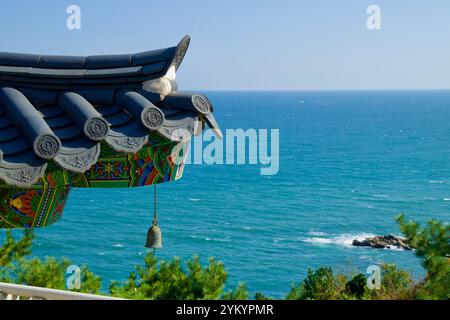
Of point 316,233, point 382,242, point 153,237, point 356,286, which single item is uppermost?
point 316,233

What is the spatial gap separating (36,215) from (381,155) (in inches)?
2915

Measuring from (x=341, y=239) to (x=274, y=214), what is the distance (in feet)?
26.4

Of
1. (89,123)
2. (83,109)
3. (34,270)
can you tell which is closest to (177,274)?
(34,270)

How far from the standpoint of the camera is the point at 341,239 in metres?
42.4

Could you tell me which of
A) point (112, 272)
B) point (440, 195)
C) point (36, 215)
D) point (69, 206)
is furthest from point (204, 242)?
point (36, 215)

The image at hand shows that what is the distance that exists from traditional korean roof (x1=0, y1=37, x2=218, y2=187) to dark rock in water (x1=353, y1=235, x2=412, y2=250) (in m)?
37.3

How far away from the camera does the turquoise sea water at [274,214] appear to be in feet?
124

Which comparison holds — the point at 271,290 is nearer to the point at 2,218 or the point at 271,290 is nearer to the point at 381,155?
the point at 2,218

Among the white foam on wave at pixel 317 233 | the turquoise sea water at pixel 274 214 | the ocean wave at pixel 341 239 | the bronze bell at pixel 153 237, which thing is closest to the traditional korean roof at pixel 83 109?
the bronze bell at pixel 153 237

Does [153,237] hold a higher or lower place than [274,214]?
lower

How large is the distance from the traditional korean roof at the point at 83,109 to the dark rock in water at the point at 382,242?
123 feet

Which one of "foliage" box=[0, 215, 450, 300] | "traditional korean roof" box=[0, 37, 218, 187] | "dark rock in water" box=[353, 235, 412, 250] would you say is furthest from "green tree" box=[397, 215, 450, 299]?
"dark rock in water" box=[353, 235, 412, 250]

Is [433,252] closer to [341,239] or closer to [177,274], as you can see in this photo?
[177,274]

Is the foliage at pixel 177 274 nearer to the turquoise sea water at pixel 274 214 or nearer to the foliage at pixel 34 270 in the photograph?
the foliage at pixel 34 270
